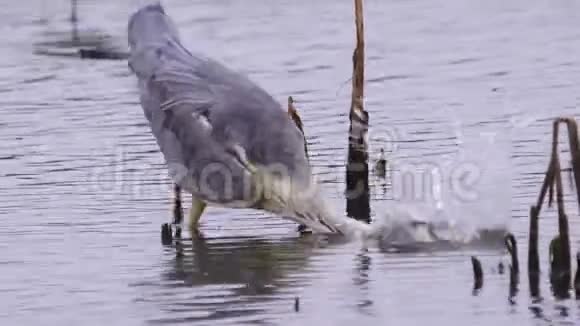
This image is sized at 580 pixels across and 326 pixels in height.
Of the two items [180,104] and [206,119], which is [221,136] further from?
[180,104]

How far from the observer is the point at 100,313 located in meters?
7.75

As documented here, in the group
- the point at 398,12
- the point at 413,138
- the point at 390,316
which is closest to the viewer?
the point at 390,316

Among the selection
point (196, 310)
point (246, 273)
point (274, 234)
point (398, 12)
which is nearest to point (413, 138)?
point (274, 234)

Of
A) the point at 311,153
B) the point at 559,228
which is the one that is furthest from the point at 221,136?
the point at 559,228

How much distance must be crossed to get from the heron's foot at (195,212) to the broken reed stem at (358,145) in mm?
835

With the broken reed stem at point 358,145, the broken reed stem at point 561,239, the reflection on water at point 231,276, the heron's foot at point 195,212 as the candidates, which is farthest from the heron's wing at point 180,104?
the broken reed stem at point 561,239

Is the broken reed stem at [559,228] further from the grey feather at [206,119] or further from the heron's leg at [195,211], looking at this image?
the heron's leg at [195,211]

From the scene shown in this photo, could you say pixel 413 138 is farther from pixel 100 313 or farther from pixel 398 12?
pixel 398 12

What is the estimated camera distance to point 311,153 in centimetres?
1142

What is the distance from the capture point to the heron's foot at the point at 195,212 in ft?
31.8

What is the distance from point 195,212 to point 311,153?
1.86 meters

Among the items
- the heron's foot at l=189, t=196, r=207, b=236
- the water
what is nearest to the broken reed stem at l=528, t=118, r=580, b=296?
the water

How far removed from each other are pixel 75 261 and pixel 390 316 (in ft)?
6.72

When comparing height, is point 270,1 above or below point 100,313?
above
